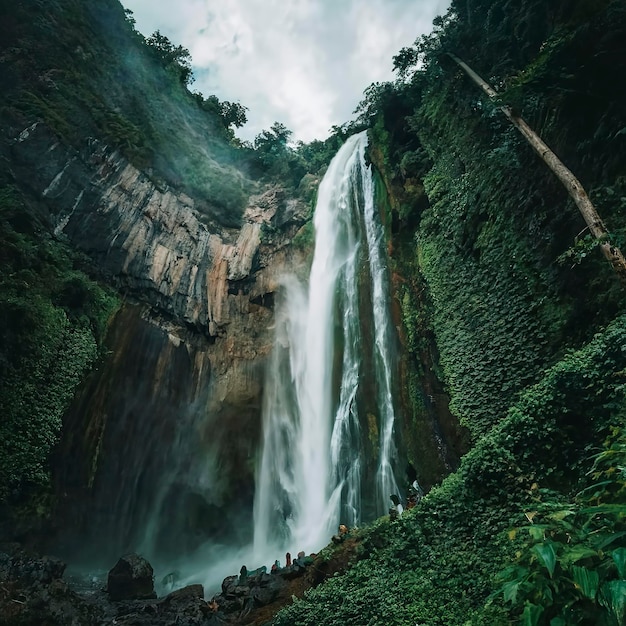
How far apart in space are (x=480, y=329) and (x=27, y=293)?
11.3m

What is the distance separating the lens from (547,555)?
2.28 meters

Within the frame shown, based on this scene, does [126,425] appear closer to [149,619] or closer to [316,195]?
[149,619]

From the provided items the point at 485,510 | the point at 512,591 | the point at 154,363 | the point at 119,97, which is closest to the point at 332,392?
the point at 154,363

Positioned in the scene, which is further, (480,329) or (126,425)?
(126,425)

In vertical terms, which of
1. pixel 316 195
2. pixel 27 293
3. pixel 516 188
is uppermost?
pixel 316 195

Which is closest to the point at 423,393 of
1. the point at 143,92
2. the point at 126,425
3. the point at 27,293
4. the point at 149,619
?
the point at 149,619

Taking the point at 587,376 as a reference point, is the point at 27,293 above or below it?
above

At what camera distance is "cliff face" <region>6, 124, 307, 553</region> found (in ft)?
38.7

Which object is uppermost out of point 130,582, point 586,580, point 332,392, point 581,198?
point 332,392

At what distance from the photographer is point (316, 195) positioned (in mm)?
20266

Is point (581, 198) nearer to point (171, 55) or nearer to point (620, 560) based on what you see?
point (620, 560)

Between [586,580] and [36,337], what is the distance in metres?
12.1

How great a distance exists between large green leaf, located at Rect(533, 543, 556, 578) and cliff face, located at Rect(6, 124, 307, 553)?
11.5 meters

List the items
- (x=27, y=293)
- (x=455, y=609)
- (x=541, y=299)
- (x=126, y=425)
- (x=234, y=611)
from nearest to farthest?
(x=455, y=609), (x=234, y=611), (x=541, y=299), (x=27, y=293), (x=126, y=425)
